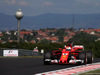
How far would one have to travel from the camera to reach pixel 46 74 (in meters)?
13.7

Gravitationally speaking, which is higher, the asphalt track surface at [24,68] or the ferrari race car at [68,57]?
the ferrari race car at [68,57]

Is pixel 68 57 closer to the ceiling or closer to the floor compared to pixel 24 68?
closer to the ceiling

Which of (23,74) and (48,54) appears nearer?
(23,74)

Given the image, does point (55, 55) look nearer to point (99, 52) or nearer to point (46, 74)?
point (46, 74)

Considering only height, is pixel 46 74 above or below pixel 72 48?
below

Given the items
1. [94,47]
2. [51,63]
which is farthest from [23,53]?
[94,47]

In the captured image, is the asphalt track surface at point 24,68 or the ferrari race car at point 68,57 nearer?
the asphalt track surface at point 24,68

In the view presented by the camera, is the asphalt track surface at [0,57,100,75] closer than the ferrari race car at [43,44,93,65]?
Result: Yes

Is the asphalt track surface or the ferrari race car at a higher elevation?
the ferrari race car

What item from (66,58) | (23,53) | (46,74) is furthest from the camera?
(23,53)

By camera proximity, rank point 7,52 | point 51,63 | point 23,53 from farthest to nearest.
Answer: point 23,53, point 7,52, point 51,63

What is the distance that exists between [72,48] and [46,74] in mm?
7907

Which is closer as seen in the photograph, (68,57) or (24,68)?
(24,68)

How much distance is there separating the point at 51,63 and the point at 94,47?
9721cm
